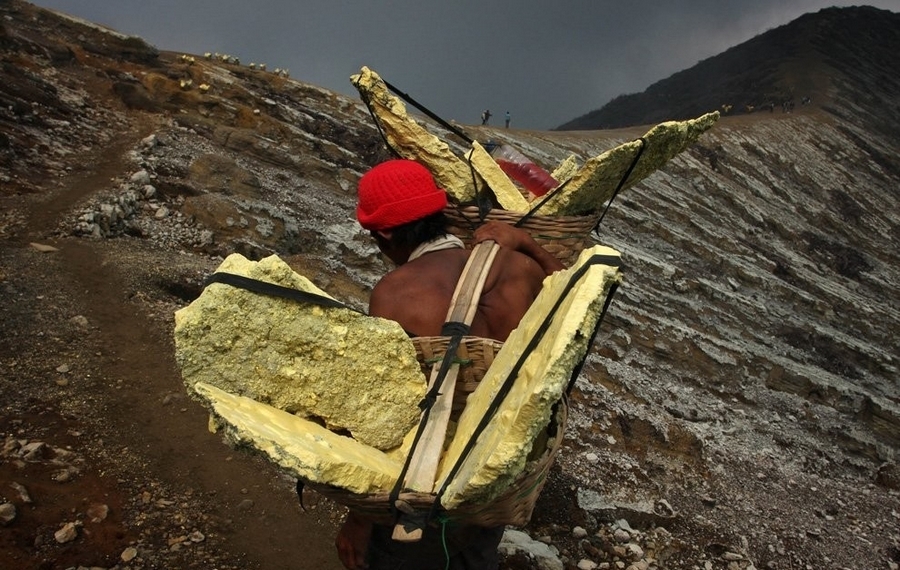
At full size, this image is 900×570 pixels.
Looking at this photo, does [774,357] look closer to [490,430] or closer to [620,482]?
[620,482]

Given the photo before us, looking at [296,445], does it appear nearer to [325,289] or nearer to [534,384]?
[534,384]

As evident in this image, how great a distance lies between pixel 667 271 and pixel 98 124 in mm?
14318

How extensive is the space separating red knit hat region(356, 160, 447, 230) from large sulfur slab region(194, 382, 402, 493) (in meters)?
0.95

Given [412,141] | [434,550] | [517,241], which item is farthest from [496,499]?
[412,141]

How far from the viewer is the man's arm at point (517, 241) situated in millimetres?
2555

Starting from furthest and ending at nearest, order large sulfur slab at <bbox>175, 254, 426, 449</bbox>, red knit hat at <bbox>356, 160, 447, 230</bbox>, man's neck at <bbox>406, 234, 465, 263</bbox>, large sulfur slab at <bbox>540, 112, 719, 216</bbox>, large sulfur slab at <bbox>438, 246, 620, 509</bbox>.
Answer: large sulfur slab at <bbox>540, 112, 719, 216</bbox>
man's neck at <bbox>406, 234, 465, 263</bbox>
red knit hat at <bbox>356, 160, 447, 230</bbox>
large sulfur slab at <bbox>175, 254, 426, 449</bbox>
large sulfur slab at <bbox>438, 246, 620, 509</bbox>

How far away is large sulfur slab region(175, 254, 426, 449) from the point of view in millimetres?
1895

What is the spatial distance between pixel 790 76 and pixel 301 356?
6277cm

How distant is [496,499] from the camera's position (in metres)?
1.61

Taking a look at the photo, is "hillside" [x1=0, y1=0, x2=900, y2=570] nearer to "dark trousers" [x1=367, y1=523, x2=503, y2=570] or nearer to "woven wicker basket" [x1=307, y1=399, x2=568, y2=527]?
"dark trousers" [x1=367, y1=523, x2=503, y2=570]

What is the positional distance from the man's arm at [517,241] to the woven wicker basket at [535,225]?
0.53 feet

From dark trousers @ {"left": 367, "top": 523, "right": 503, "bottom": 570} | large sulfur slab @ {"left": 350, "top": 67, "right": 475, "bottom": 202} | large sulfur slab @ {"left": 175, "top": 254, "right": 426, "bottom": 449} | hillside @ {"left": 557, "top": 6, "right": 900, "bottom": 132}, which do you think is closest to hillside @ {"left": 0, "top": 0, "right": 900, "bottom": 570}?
dark trousers @ {"left": 367, "top": 523, "right": 503, "bottom": 570}

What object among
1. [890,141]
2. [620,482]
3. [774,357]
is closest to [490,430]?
[620,482]

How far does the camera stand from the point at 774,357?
42.7 ft
